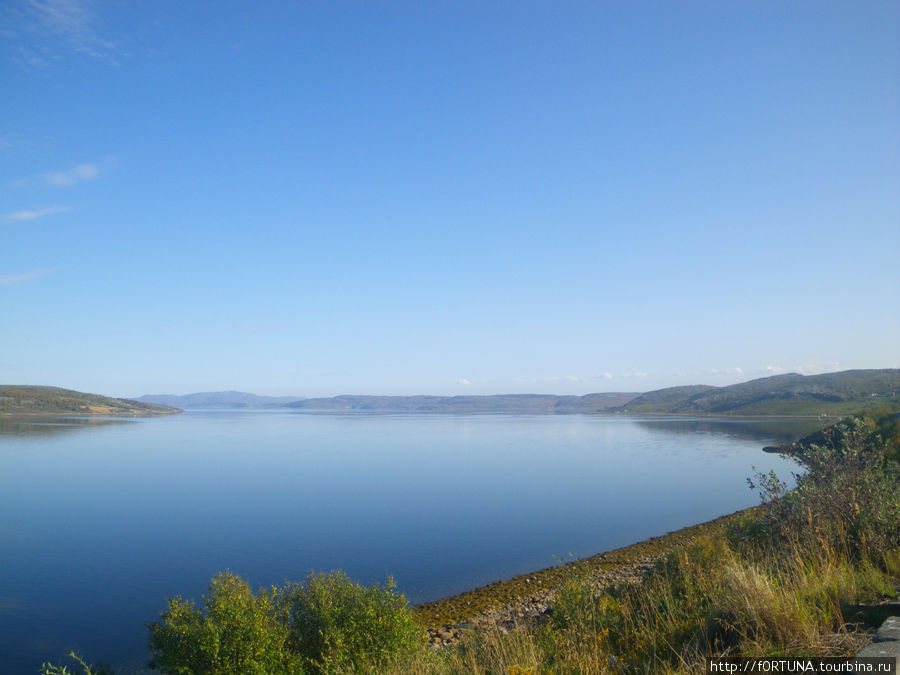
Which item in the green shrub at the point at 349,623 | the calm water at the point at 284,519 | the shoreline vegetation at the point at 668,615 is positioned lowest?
the calm water at the point at 284,519

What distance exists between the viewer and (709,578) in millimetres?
7363

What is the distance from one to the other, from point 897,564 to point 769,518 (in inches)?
132

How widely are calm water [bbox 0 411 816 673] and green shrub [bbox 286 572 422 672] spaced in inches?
231

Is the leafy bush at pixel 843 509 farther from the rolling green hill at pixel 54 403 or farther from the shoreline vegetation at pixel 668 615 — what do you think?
the rolling green hill at pixel 54 403

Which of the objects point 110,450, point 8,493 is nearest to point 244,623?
point 8,493

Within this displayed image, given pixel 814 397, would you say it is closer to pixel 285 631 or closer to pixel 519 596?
pixel 519 596

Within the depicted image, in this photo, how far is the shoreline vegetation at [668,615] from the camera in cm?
429

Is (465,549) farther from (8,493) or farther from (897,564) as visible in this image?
(8,493)

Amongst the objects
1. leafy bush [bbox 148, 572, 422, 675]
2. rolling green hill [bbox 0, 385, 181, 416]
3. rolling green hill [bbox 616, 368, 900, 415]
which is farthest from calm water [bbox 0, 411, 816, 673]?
rolling green hill [bbox 0, 385, 181, 416]

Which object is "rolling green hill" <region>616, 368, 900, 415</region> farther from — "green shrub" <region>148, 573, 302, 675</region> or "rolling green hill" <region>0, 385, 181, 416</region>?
"rolling green hill" <region>0, 385, 181, 416</region>

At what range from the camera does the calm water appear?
16.3 meters

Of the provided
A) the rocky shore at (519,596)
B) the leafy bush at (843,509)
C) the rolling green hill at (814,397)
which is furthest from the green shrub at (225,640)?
the rolling green hill at (814,397)

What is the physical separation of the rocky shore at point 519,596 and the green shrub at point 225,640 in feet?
13.1

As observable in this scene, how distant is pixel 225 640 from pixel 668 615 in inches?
271
